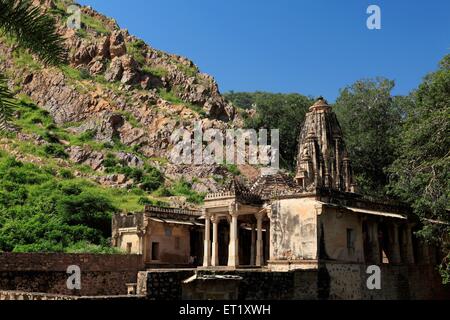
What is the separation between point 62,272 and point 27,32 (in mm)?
16428

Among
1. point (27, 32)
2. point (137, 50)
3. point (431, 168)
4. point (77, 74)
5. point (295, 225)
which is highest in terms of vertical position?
point (137, 50)

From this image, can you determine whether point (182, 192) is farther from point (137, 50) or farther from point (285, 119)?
point (137, 50)

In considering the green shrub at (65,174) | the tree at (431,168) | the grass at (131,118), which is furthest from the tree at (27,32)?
the grass at (131,118)

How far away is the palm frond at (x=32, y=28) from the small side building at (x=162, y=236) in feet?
67.7

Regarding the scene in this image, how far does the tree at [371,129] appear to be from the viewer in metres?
39.3

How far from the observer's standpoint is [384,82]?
42.6 meters

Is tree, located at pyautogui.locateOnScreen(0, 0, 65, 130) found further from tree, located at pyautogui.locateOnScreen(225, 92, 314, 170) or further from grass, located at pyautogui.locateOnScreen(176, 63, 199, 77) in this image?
grass, located at pyautogui.locateOnScreen(176, 63, 199, 77)

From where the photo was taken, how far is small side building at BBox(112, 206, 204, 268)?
91.1ft

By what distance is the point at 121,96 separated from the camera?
201ft

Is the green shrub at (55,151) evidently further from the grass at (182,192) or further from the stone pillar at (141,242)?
the stone pillar at (141,242)

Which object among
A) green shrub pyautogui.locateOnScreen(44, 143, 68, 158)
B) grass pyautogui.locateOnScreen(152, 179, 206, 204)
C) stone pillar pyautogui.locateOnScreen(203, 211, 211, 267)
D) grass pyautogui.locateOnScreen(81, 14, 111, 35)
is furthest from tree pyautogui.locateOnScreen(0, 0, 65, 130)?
grass pyautogui.locateOnScreen(81, 14, 111, 35)

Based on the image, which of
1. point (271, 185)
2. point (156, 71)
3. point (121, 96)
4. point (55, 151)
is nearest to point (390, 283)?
point (271, 185)

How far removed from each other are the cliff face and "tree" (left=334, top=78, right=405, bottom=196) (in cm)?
1435

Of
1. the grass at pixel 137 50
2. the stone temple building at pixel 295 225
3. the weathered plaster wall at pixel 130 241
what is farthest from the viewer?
the grass at pixel 137 50
